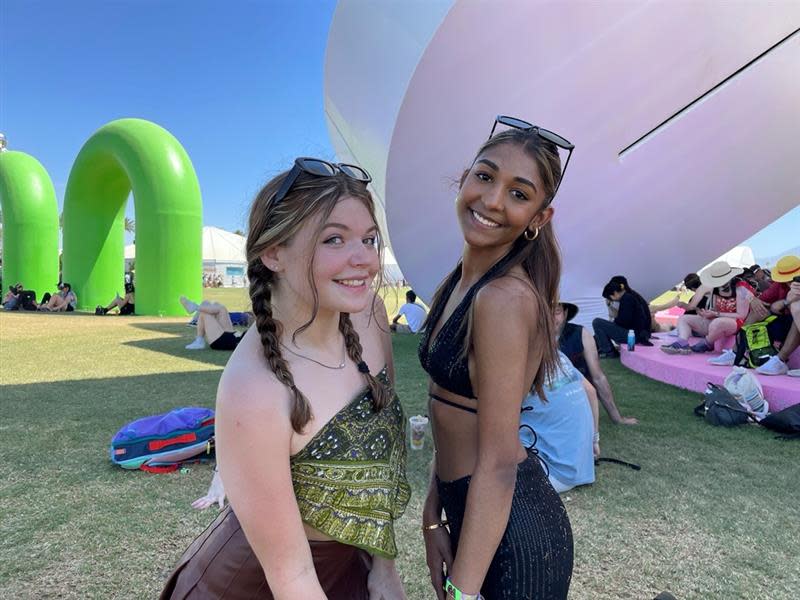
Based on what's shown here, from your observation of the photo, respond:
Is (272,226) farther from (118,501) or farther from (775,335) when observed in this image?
(775,335)

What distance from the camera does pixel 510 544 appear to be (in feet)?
3.77

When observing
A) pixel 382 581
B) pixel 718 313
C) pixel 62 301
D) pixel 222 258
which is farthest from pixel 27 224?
pixel 222 258

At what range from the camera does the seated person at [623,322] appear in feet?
26.9

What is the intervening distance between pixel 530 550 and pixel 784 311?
21.7ft

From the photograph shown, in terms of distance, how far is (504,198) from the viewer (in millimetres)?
1223

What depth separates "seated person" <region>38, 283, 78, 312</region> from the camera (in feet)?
55.2

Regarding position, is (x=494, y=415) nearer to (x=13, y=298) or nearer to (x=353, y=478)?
(x=353, y=478)

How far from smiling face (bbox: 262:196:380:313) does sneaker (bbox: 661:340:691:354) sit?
739 cm

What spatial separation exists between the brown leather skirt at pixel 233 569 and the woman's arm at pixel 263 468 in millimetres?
131

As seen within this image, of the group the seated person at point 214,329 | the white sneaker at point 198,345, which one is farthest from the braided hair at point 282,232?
the white sneaker at point 198,345

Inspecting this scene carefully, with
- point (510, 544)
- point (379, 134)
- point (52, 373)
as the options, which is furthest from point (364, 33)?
point (510, 544)

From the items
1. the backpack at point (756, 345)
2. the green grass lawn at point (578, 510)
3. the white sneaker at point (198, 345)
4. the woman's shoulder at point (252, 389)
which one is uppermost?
the woman's shoulder at point (252, 389)

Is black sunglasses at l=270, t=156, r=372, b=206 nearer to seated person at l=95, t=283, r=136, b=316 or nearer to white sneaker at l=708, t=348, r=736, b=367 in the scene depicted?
white sneaker at l=708, t=348, r=736, b=367

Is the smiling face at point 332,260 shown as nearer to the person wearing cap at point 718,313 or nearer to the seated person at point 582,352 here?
the seated person at point 582,352
